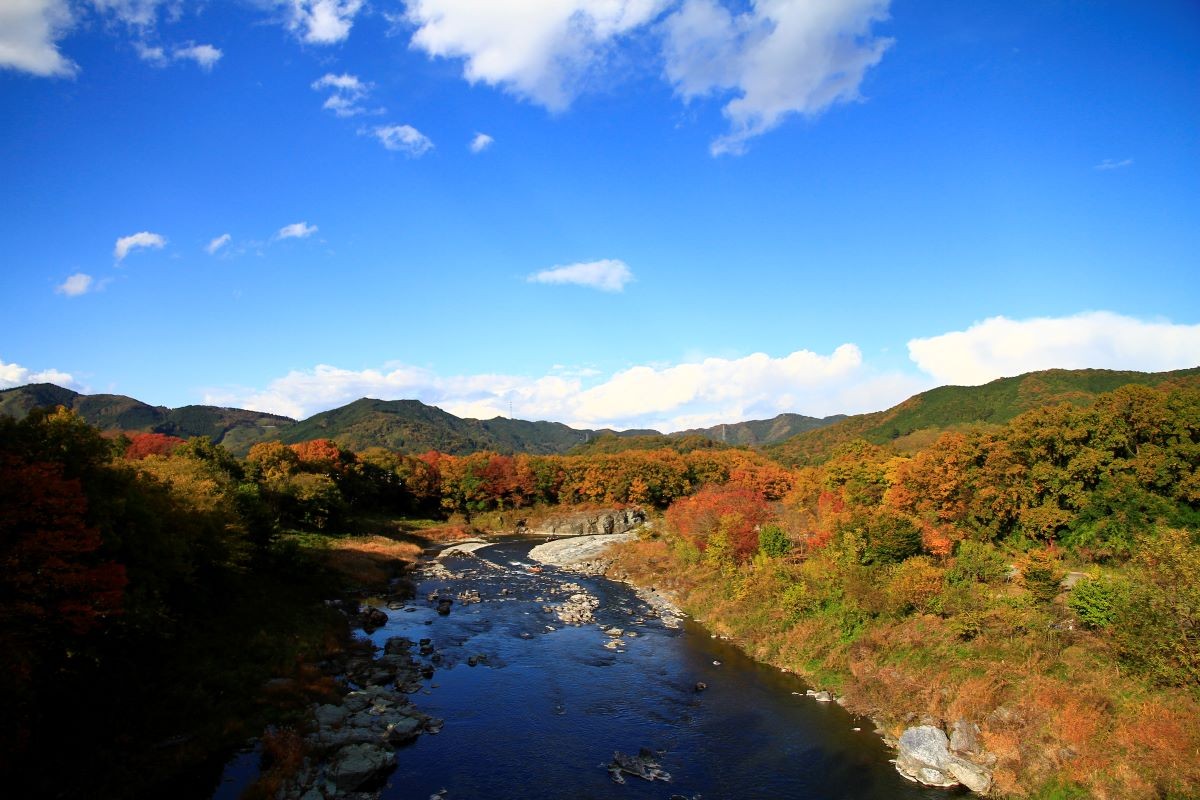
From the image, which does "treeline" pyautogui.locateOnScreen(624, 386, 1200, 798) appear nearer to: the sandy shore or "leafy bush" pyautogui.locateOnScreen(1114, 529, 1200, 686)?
"leafy bush" pyautogui.locateOnScreen(1114, 529, 1200, 686)

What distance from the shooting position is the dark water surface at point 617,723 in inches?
868

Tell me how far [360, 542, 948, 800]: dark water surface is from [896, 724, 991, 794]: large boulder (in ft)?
1.90

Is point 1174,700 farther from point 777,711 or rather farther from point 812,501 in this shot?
point 812,501

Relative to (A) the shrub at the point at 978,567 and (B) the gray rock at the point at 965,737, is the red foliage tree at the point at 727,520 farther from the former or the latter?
(B) the gray rock at the point at 965,737

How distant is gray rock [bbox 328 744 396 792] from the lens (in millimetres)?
21281

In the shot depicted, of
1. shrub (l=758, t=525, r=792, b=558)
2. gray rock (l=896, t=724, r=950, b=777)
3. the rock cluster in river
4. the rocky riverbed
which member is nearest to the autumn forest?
shrub (l=758, t=525, r=792, b=558)

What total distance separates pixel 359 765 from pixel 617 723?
1067 centimetres

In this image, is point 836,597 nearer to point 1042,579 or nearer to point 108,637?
point 1042,579

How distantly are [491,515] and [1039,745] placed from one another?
88.6 meters

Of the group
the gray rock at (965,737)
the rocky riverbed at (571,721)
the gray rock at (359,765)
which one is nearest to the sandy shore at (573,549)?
the rocky riverbed at (571,721)

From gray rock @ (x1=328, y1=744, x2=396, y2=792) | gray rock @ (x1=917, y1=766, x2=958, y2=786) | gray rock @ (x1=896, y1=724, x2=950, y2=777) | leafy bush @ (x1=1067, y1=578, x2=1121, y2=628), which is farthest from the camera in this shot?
leafy bush @ (x1=1067, y1=578, x2=1121, y2=628)

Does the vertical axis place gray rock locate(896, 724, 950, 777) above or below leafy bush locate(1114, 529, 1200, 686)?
below

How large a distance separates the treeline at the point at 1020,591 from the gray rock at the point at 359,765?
20854mm

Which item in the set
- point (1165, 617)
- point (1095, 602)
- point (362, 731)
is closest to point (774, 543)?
point (1095, 602)
